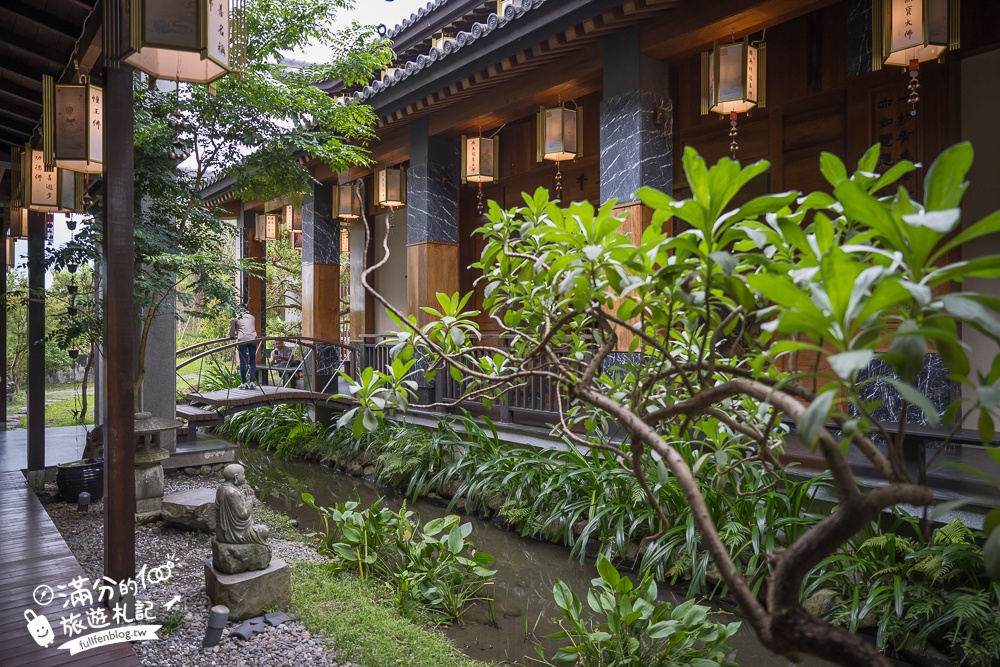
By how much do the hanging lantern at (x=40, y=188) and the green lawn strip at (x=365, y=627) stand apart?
3.52 meters

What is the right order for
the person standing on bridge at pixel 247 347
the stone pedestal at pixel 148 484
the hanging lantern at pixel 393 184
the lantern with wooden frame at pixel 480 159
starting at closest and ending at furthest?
1. the stone pedestal at pixel 148 484
2. the lantern with wooden frame at pixel 480 159
3. the hanging lantern at pixel 393 184
4. the person standing on bridge at pixel 247 347

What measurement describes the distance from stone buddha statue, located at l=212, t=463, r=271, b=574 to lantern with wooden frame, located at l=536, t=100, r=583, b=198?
4002 millimetres

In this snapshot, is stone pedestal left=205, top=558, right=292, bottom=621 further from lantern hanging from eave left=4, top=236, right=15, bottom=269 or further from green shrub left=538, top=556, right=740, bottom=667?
lantern hanging from eave left=4, top=236, right=15, bottom=269

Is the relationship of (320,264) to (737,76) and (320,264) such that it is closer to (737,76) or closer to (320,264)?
(320,264)

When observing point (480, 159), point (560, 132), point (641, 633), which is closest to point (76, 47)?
point (560, 132)

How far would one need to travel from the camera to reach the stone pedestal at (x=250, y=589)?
3.60 m

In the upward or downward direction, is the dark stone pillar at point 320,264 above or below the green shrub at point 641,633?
above

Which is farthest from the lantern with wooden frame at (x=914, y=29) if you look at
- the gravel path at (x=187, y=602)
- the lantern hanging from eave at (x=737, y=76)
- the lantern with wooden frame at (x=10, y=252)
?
the lantern with wooden frame at (x=10, y=252)

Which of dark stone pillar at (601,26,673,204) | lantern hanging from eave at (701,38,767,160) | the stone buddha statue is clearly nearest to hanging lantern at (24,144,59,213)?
the stone buddha statue

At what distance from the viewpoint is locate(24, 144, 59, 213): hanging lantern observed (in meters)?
5.12

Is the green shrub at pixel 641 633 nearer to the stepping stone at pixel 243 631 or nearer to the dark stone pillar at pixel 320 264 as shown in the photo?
the stepping stone at pixel 243 631

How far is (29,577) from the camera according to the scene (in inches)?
137

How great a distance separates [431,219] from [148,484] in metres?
4.17

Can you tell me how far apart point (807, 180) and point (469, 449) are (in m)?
4.06
